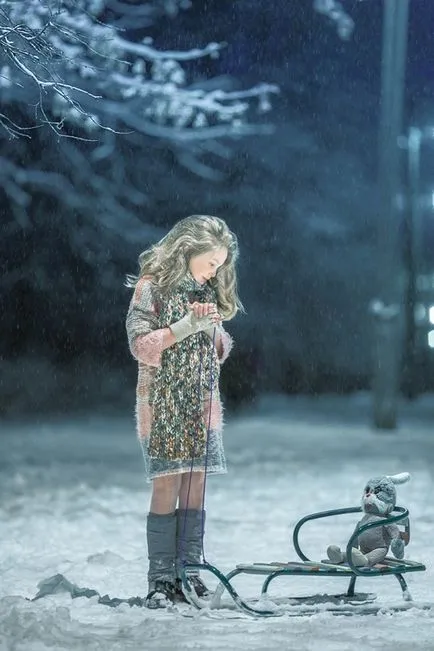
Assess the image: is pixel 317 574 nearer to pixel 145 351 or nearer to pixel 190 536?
pixel 190 536

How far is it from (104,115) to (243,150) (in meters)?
7.73

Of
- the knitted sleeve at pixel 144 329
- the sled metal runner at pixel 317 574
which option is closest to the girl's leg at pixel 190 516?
the sled metal runner at pixel 317 574

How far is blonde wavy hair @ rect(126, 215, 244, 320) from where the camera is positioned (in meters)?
7.03

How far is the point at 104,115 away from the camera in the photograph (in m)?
17.0

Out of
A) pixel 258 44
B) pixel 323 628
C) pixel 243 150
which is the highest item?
pixel 258 44

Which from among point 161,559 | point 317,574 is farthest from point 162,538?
point 317,574

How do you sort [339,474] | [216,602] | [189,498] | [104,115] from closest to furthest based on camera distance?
1. [216,602]
2. [189,498]
3. [339,474]
4. [104,115]

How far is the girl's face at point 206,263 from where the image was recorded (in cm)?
705

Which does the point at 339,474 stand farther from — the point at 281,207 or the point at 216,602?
the point at 281,207

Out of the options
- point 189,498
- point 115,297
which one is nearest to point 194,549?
point 189,498

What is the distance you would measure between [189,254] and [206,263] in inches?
3.8

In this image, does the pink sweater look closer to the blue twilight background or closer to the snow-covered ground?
the snow-covered ground

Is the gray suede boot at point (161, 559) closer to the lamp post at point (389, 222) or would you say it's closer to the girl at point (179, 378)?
the girl at point (179, 378)

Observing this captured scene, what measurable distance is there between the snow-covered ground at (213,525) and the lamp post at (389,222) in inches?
24.2
